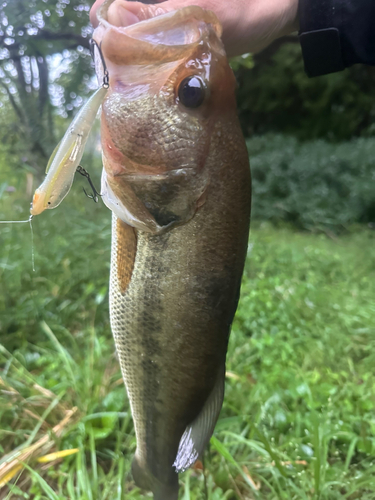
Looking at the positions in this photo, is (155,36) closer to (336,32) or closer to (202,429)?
(336,32)

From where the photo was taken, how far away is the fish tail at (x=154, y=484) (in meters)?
1.18

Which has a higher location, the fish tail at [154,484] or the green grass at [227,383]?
the fish tail at [154,484]

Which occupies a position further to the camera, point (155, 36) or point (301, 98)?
point (301, 98)

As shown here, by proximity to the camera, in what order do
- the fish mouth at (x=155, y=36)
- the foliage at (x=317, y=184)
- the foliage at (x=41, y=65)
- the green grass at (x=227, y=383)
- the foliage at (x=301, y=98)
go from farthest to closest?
the foliage at (x=301, y=98) < the foliage at (x=317, y=184) < the foliage at (x=41, y=65) < the green grass at (x=227, y=383) < the fish mouth at (x=155, y=36)

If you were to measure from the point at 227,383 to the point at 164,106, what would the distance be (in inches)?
73.3

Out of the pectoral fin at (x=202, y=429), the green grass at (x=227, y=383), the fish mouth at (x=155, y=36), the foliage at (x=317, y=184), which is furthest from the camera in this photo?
the foliage at (x=317, y=184)

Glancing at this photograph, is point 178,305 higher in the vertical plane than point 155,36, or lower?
lower

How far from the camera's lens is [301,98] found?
31.5 feet

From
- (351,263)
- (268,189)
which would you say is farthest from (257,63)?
(351,263)

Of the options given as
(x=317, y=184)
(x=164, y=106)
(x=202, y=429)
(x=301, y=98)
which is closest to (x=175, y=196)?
(x=164, y=106)

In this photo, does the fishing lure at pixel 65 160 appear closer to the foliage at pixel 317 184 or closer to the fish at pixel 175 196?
the fish at pixel 175 196

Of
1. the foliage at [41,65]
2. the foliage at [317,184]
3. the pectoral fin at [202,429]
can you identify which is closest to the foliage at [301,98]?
the foliage at [317,184]

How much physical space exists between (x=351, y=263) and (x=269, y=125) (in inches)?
258

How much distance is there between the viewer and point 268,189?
797 centimetres
